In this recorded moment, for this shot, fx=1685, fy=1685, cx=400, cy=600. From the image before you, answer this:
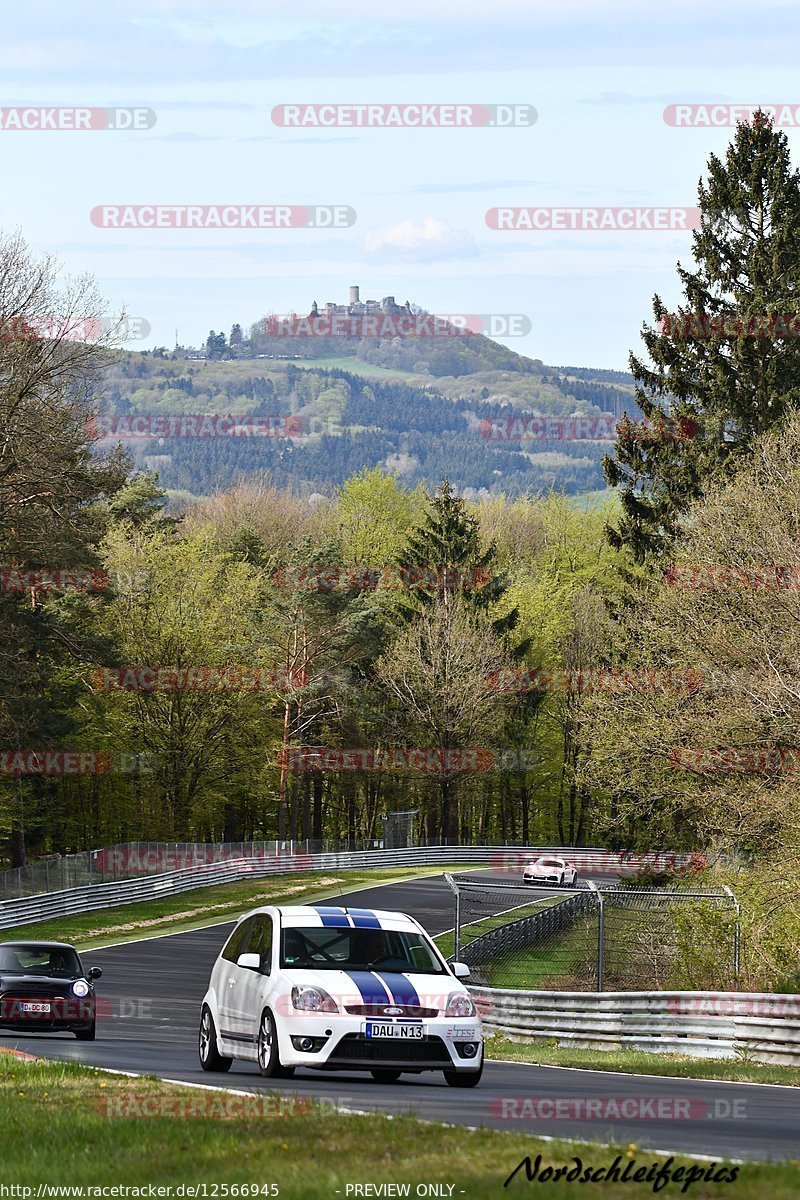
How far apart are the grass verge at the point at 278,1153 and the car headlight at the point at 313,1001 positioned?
2.60m

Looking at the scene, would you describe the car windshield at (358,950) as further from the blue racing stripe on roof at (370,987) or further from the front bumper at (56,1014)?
the front bumper at (56,1014)

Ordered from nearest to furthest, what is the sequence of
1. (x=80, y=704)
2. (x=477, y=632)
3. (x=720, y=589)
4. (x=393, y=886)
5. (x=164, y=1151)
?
1. (x=164, y=1151)
2. (x=720, y=589)
3. (x=393, y=886)
4. (x=80, y=704)
5. (x=477, y=632)

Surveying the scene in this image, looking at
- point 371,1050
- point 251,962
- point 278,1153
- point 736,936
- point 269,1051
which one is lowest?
point 736,936

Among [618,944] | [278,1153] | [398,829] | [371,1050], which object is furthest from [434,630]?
[278,1153]

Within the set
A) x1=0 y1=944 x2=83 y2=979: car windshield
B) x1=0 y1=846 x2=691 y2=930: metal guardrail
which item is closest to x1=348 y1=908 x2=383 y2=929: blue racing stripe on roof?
x1=0 y1=944 x2=83 y2=979: car windshield

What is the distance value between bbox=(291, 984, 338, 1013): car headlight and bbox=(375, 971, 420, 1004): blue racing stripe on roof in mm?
520

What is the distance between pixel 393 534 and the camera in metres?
101

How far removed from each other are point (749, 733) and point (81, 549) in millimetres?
23996

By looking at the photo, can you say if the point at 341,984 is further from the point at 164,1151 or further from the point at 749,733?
the point at 749,733

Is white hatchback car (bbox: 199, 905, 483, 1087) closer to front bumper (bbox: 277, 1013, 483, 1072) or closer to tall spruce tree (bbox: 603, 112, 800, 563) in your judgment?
front bumper (bbox: 277, 1013, 483, 1072)

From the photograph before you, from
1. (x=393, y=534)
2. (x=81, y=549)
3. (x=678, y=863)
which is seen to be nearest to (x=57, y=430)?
(x=81, y=549)

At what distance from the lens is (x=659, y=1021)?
77.0 ft

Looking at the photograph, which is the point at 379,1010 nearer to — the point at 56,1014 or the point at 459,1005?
the point at 459,1005

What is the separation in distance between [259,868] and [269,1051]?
5438 centimetres
